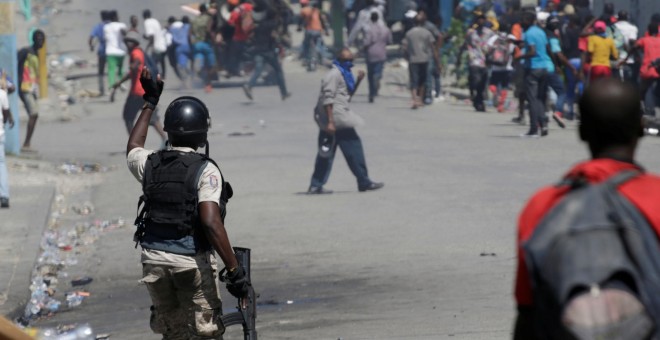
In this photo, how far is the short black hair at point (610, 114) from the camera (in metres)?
3.14

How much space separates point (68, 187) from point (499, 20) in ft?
37.4

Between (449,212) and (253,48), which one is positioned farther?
(253,48)

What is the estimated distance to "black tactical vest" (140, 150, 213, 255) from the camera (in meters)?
5.76

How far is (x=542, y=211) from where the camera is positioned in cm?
317

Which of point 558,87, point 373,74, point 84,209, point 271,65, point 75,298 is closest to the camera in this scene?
point 75,298

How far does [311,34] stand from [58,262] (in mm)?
18667

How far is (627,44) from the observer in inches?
855

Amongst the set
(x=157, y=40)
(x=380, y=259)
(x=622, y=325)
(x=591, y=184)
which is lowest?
(x=157, y=40)

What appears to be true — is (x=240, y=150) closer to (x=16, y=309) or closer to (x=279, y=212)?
(x=279, y=212)

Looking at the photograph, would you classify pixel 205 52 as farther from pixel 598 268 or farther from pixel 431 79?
pixel 598 268

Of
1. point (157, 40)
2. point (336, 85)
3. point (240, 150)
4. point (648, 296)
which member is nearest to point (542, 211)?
point (648, 296)

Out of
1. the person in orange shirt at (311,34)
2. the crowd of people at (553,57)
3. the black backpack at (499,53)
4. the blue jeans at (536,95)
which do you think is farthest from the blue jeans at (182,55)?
the blue jeans at (536,95)

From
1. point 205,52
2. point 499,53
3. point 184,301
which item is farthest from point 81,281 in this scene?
point 205,52

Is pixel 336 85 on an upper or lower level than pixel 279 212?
upper
